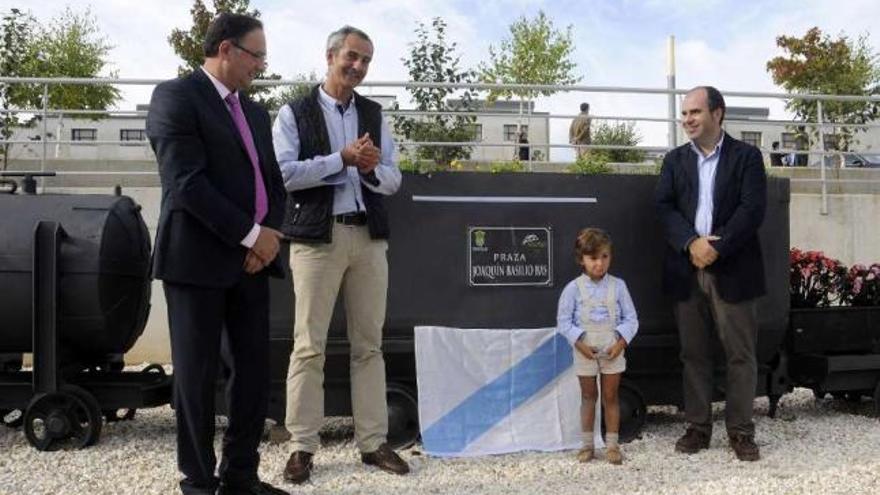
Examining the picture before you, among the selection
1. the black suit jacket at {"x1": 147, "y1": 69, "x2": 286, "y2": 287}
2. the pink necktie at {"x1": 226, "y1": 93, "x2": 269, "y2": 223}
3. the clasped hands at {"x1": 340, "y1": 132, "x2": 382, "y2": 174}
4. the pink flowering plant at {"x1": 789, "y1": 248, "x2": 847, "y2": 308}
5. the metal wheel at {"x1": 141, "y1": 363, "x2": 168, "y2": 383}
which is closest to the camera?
the black suit jacket at {"x1": 147, "y1": 69, "x2": 286, "y2": 287}

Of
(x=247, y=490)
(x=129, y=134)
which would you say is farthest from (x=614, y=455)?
(x=129, y=134)

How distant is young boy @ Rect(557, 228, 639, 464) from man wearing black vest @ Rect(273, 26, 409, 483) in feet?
3.55

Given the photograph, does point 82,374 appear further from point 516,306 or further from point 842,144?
point 842,144

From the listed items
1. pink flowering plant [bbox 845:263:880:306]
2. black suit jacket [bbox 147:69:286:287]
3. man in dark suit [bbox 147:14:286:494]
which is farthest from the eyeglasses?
pink flowering plant [bbox 845:263:880:306]

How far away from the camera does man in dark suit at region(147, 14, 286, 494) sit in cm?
356

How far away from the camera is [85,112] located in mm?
10016

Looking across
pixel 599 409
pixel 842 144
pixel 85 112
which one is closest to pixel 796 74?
pixel 842 144

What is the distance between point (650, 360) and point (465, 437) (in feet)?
4.17

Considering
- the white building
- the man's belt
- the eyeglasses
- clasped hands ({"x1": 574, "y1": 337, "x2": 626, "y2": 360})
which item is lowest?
clasped hands ({"x1": 574, "y1": 337, "x2": 626, "y2": 360})

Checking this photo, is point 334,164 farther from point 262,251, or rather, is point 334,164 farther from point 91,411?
point 91,411

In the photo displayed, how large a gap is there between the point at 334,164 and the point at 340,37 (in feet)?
2.14

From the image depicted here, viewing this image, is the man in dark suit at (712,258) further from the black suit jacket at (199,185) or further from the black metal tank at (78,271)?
the black metal tank at (78,271)

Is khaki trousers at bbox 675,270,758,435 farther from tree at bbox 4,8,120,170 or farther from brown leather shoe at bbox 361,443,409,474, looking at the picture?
tree at bbox 4,8,120,170

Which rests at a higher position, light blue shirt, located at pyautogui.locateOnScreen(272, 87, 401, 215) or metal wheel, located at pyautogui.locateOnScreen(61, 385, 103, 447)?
light blue shirt, located at pyautogui.locateOnScreen(272, 87, 401, 215)
